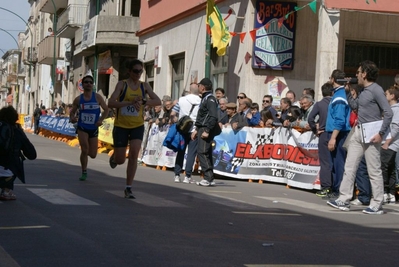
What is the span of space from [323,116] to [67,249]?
841 cm

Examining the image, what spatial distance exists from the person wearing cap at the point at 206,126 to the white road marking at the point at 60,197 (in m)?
3.81

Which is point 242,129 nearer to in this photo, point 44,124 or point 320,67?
point 320,67

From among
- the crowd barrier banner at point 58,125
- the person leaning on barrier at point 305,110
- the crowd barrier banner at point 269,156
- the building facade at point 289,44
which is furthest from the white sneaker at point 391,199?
the crowd barrier banner at point 58,125

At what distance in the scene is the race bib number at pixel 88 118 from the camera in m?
16.5

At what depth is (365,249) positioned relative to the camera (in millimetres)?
8633

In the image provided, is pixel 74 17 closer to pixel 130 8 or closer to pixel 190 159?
pixel 130 8

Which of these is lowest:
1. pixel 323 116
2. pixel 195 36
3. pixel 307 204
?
pixel 307 204

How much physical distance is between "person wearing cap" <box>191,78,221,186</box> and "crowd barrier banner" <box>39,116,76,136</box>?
22.4 m

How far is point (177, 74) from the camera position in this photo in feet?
109

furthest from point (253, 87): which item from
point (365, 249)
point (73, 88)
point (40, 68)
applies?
point (40, 68)

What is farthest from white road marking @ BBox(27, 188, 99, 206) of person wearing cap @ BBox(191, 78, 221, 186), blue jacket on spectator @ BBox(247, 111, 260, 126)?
blue jacket on spectator @ BBox(247, 111, 260, 126)

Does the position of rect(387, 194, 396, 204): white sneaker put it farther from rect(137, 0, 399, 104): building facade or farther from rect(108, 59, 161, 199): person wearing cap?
rect(137, 0, 399, 104): building facade

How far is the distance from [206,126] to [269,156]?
2.84m

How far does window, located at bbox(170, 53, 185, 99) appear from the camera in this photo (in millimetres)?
32312
